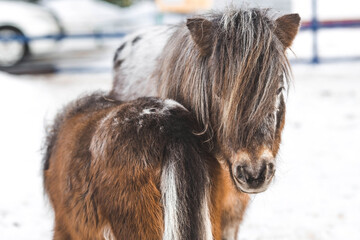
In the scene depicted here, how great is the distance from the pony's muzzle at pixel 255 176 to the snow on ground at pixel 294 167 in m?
0.57

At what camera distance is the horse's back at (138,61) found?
3.43 metres

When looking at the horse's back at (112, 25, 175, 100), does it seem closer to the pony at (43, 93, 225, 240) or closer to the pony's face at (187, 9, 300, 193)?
the pony's face at (187, 9, 300, 193)

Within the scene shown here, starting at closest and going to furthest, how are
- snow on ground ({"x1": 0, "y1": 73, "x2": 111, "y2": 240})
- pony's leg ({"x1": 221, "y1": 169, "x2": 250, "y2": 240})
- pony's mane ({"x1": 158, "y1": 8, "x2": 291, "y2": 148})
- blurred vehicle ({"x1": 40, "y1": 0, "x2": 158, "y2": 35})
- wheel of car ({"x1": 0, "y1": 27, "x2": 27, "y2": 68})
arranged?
pony's mane ({"x1": 158, "y1": 8, "x2": 291, "y2": 148}), pony's leg ({"x1": 221, "y1": 169, "x2": 250, "y2": 240}), snow on ground ({"x1": 0, "y1": 73, "x2": 111, "y2": 240}), wheel of car ({"x1": 0, "y1": 27, "x2": 27, "y2": 68}), blurred vehicle ({"x1": 40, "y1": 0, "x2": 158, "y2": 35})

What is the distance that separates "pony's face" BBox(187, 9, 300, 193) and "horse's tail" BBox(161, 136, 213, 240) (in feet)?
0.77

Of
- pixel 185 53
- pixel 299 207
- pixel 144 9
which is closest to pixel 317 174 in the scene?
pixel 299 207

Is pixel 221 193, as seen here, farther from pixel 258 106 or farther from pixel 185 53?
pixel 185 53

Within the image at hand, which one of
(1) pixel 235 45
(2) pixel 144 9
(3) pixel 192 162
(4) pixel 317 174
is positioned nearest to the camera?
(3) pixel 192 162

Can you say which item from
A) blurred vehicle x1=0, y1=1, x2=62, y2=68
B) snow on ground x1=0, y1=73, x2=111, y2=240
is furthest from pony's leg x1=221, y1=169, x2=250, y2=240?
blurred vehicle x1=0, y1=1, x2=62, y2=68

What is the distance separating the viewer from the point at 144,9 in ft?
71.7

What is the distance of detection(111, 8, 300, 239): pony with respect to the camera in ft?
6.27

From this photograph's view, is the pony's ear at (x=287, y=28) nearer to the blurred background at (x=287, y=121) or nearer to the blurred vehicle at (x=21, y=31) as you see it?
the blurred background at (x=287, y=121)

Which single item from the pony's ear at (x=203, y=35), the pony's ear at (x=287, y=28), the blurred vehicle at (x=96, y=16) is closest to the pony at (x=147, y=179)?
the pony's ear at (x=203, y=35)

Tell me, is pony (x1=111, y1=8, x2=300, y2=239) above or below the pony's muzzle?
above

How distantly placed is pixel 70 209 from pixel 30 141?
4416 mm
